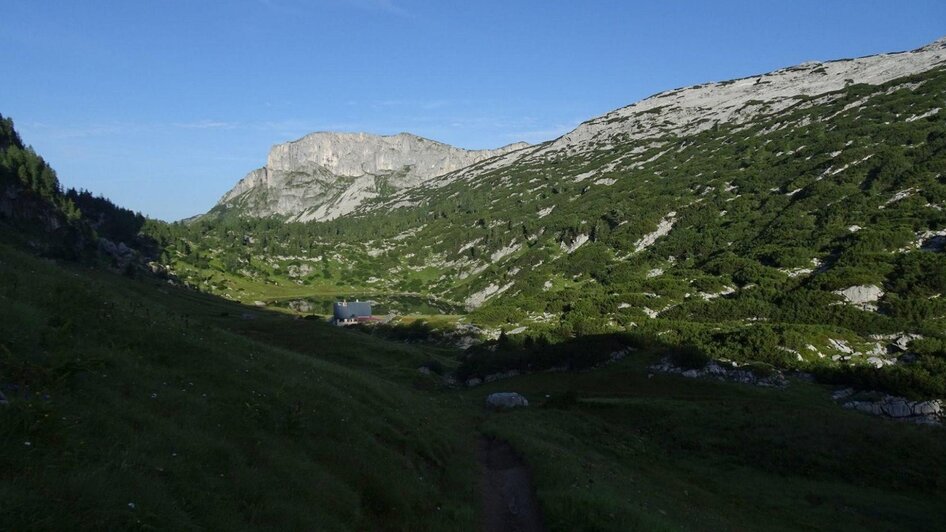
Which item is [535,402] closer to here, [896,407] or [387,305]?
[896,407]

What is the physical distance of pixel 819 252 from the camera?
9481 cm

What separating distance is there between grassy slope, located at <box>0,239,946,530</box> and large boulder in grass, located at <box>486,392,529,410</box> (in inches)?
195

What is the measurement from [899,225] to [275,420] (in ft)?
359

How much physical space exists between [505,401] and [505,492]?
25.3 metres

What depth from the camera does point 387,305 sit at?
179 m

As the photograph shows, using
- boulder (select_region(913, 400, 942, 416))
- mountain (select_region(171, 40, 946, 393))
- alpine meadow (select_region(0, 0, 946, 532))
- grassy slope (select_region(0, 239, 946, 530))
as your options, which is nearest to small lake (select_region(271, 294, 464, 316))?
mountain (select_region(171, 40, 946, 393))

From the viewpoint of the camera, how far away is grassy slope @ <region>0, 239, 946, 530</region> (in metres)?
10.4

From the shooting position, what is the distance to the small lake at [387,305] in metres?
167

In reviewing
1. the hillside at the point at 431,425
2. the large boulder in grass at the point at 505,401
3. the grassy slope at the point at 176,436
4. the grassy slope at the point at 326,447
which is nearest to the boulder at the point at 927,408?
the hillside at the point at 431,425

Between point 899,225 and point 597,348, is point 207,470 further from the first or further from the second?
point 899,225

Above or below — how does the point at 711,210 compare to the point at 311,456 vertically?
above

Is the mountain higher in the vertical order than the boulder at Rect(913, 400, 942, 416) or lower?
higher

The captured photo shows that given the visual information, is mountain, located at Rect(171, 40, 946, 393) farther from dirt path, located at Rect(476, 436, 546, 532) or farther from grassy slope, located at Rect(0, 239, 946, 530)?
dirt path, located at Rect(476, 436, 546, 532)

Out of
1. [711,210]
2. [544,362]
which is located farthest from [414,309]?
[544,362]
